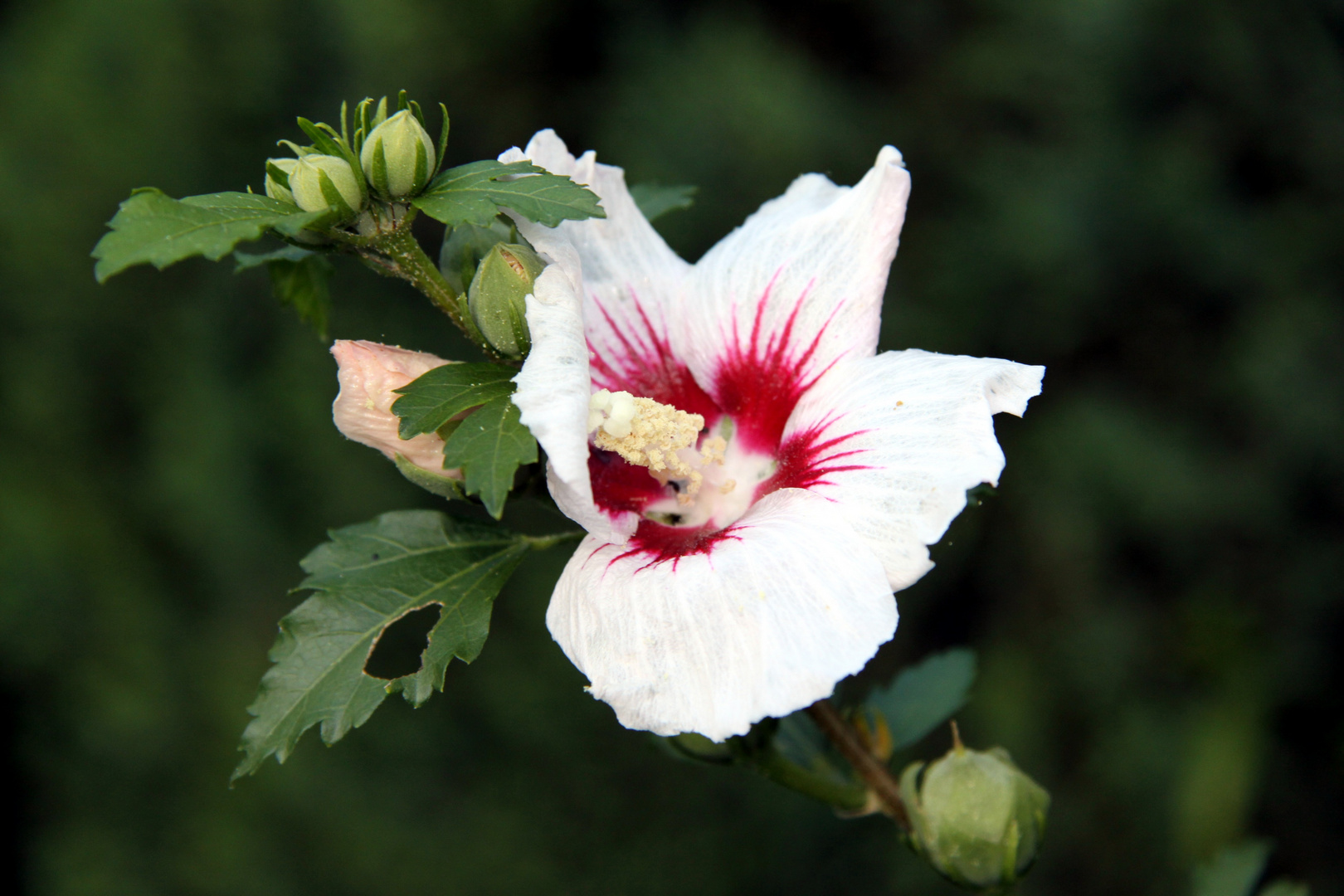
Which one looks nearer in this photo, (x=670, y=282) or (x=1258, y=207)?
(x=670, y=282)

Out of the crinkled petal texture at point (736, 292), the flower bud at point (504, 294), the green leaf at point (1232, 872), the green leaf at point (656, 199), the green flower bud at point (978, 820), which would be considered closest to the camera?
the flower bud at point (504, 294)

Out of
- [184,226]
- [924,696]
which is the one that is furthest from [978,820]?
[184,226]

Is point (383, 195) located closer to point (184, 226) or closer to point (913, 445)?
point (184, 226)

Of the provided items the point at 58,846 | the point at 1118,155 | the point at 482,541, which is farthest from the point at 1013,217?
the point at 58,846

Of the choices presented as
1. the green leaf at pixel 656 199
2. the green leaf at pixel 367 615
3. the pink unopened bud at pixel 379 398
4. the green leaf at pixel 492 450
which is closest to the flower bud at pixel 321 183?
the pink unopened bud at pixel 379 398

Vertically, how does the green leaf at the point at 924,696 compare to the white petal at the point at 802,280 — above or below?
below

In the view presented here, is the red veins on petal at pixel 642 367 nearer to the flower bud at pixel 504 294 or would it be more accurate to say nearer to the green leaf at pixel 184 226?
the flower bud at pixel 504 294

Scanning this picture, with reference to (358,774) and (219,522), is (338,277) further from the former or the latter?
(358,774)
